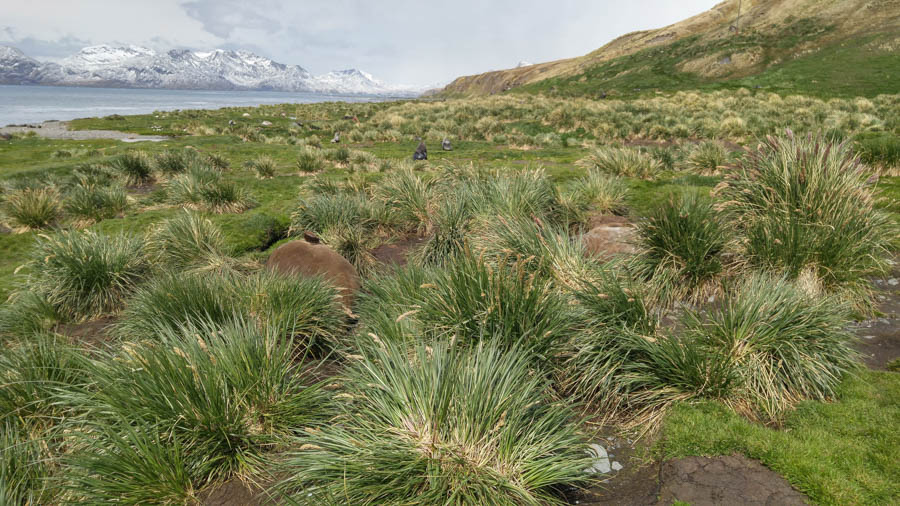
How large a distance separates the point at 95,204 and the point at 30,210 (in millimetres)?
1173

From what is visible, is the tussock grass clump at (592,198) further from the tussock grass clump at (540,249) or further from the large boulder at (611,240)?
the tussock grass clump at (540,249)

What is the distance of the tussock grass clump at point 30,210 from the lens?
980 centimetres

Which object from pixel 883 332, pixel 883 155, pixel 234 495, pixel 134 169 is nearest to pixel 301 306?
pixel 234 495

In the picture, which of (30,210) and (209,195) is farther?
(209,195)


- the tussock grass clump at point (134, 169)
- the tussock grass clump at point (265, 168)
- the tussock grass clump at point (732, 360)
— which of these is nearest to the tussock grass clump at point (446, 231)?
the tussock grass clump at point (732, 360)

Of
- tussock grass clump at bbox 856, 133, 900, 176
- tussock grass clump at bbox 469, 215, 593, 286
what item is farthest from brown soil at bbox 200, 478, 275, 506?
tussock grass clump at bbox 856, 133, 900, 176

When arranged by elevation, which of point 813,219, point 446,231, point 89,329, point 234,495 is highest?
point 813,219

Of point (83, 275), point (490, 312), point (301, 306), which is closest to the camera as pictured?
point (490, 312)

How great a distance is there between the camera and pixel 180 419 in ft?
9.93

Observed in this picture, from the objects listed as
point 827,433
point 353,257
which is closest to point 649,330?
point 827,433

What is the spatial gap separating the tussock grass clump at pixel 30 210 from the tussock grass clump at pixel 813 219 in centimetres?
1411

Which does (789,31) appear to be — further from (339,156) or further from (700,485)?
(700,485)

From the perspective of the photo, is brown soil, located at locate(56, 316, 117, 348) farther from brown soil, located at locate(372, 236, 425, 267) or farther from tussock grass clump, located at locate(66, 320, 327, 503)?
brown soil, located at locate(372, 236, 425, 267)

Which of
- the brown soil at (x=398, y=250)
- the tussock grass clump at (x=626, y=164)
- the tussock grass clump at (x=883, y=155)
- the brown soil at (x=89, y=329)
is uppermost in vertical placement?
the tussock grass clump at (x=883, y=155)
